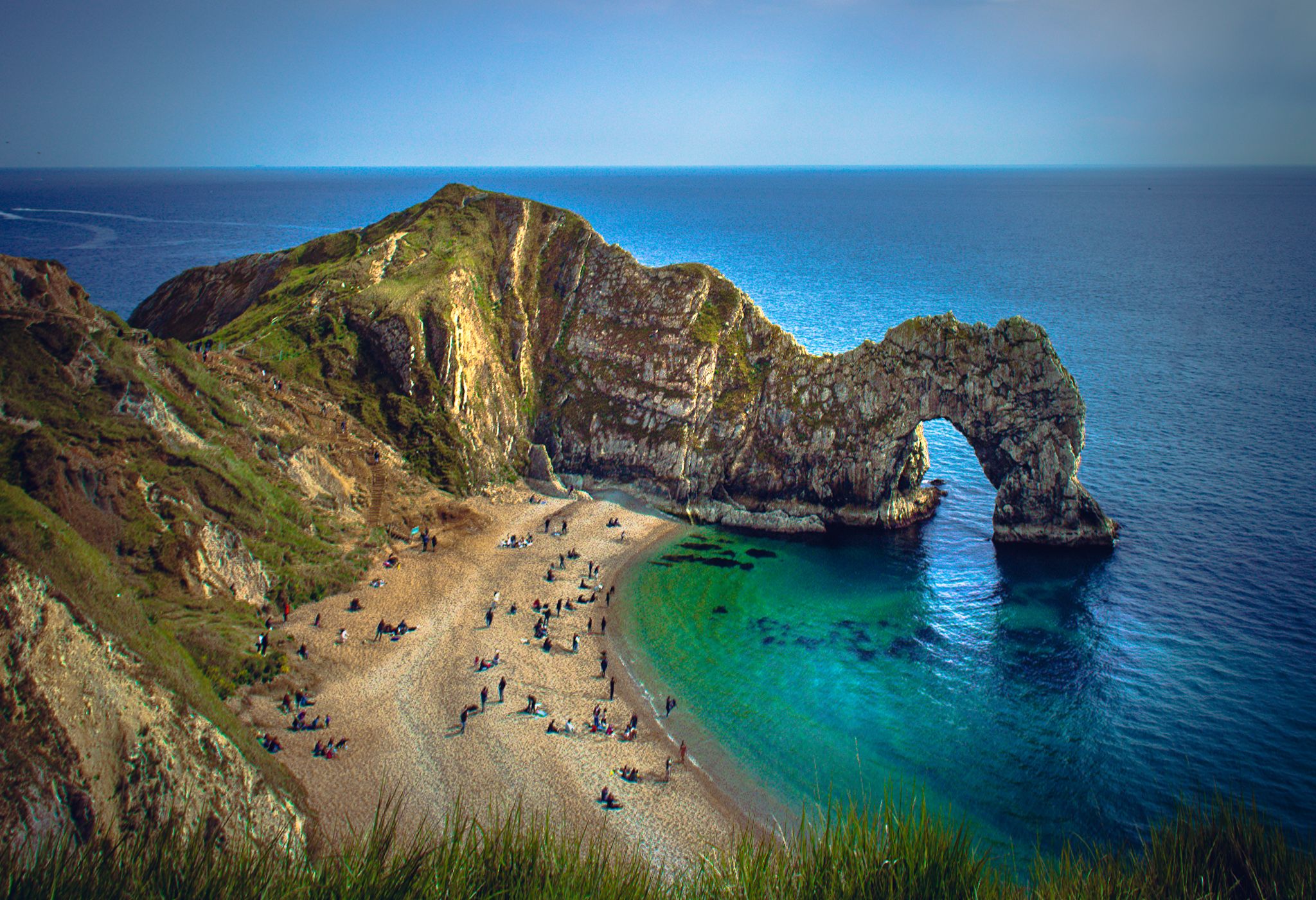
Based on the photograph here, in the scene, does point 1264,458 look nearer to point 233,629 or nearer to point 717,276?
point 717,276

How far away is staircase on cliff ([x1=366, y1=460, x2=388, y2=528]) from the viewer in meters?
57.9

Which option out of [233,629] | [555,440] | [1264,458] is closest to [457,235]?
[555,440]

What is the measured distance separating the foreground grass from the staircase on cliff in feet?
121

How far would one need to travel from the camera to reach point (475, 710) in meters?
41.2

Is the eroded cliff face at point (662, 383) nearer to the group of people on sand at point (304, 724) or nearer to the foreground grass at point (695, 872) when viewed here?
the group of people on sand at point (304, 724)

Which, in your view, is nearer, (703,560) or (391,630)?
(391,630)

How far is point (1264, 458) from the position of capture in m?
72.6

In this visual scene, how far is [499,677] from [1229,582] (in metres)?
51.1

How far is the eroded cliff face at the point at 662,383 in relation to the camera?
62844 mm

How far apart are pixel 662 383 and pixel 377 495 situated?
28.1m

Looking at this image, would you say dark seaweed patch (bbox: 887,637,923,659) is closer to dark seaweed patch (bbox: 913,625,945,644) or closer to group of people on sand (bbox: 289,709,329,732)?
dark seaweed patch (bbox: 913,625,945,644)

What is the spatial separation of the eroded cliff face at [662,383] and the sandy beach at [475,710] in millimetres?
16149

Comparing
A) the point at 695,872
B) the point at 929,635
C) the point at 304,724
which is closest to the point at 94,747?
the point at 304,724

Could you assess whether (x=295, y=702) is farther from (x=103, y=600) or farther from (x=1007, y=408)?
(x=1007, y=408)
